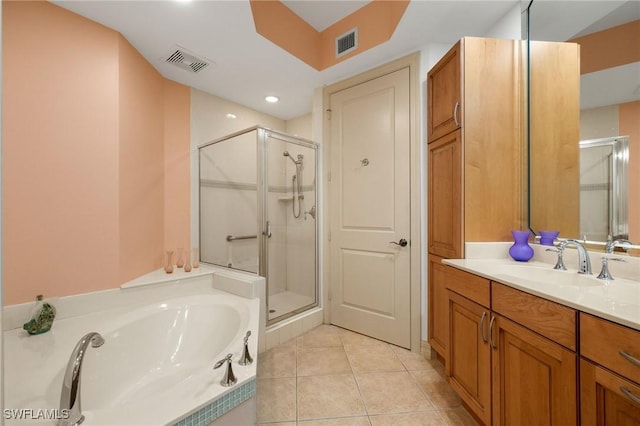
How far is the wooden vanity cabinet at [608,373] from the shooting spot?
2.53 feet

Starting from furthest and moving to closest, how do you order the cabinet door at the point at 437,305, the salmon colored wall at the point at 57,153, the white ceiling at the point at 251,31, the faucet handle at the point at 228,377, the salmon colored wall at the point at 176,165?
the salmon colored wall at the point at 176,165, the cabinet door at the point at 437,305, the white ceiling at the point at 251,31, the salmon colored wall at the point at 57,153, the faucet handle at the point at 228,377

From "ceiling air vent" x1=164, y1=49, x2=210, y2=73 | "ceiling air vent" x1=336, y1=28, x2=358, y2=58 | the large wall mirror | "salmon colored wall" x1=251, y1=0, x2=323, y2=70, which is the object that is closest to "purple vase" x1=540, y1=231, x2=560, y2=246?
the large wall mirror

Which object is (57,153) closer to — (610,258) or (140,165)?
(140,165)

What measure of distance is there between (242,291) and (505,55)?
238cm

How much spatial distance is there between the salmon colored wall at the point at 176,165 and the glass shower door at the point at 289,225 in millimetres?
863

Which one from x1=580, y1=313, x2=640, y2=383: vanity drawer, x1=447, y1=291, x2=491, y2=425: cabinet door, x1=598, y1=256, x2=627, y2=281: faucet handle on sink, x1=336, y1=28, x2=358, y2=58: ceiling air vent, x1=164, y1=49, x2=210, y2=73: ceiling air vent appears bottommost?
x1=447, y1=291, x2=491, y2=425: cabinet door

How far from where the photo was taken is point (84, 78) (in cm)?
169

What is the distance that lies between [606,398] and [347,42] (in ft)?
8.33

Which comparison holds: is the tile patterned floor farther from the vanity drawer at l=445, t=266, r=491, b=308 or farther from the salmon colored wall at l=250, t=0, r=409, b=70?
the salmon colored wall at l=250, t=0, r=409, b=70

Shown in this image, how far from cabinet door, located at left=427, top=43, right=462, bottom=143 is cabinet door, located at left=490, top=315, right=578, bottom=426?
4.02 feet

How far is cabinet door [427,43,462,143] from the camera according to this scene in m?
1.70

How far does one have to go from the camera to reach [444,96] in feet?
6.05

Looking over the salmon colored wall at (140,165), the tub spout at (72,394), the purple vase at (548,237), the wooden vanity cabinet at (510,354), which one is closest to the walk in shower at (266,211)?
the salmon colored wall at (140,165)

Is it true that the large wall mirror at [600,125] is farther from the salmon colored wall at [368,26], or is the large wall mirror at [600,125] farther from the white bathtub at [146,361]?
the white bathtub at [146,361]
